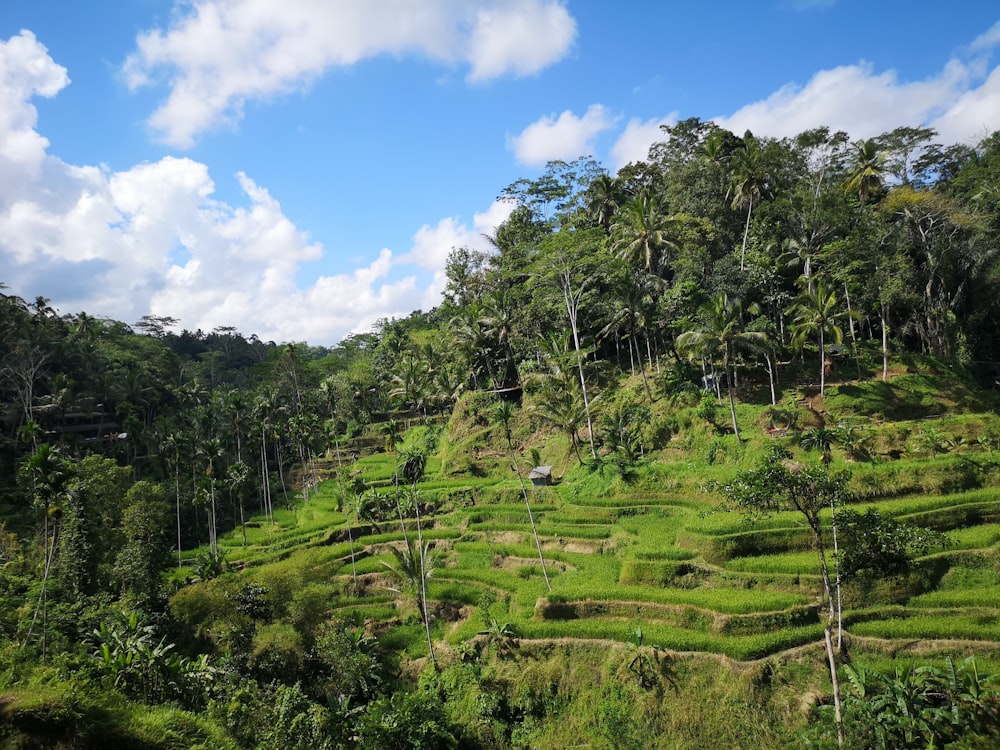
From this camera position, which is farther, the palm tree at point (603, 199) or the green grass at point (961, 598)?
the palm tree at point (603, 199)

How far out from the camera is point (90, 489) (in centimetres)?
3553

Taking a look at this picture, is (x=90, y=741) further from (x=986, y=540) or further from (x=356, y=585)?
(x=986, y=540)

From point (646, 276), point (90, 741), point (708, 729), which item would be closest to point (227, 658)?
point (90, 741)

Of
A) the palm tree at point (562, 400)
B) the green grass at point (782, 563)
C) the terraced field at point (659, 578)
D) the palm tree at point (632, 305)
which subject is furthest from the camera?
the palm tree at point (632, 305)

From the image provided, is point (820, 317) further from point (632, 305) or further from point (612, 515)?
point (612, 515)

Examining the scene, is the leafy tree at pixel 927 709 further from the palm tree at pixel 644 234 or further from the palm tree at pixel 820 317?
the palm tree at pixel 644 234

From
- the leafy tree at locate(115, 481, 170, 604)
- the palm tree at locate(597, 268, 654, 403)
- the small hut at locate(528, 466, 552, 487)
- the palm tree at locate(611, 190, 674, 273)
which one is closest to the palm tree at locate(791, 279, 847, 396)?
the palm tree at locate(597, 268, 654, 403)

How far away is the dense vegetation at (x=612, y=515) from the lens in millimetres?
16469

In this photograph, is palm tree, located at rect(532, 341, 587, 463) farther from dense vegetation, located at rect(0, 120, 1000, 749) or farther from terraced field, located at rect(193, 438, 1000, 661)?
terraced field, located at rect(193, 438, 1000, 661)

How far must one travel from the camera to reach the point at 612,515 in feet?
97.6

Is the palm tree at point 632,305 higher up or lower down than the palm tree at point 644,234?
lower down

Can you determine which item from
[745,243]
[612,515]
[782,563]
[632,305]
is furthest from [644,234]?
[782,563]

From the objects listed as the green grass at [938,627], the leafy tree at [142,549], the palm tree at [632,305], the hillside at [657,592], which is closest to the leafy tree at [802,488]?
the hillside at [657,592]

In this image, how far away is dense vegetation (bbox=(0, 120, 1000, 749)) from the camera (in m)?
16.5
